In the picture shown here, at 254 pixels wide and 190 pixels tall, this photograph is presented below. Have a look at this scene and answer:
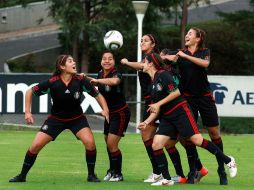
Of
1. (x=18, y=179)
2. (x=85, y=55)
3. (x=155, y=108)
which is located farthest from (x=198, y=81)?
(x=85, y=55)

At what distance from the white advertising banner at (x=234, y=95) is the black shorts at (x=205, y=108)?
12712mm

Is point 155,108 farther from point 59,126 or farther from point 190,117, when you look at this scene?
point 59,126

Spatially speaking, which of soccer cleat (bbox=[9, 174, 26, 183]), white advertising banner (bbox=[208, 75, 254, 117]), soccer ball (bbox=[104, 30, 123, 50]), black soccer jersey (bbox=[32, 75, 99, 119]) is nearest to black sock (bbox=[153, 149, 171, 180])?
black soccer jersey (bbox=[32, 75, 99, 119])

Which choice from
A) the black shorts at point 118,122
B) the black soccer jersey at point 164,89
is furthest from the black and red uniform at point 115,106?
the black soccer jersey at point 164,89

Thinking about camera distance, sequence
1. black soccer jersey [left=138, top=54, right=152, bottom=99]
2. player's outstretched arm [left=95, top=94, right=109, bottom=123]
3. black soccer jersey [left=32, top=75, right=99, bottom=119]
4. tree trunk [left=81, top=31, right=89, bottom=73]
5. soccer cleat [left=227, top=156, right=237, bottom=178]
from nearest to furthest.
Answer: soccer cleat [left=227, top=156, right=237, bottom=178] < black soccer jersey [left=32, top=75, right=99, bottom=119] < player's outstretched arm [left=95, top=94, right=109, bottom=123] < black soccer jersey [left=138, top=54, right=152, bottom=99] < tree trunk [left=81, top=31, right=89, bottom=73]

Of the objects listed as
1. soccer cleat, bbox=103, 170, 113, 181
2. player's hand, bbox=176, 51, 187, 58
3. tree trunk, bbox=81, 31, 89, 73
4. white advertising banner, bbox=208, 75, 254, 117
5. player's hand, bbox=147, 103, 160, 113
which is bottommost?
tree trunk, bbox=81, 31, 89, 73

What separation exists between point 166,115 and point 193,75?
32.7 inches

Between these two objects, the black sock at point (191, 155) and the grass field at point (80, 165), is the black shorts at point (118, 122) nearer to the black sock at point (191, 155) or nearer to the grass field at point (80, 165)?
the grass field at point (80, 165)

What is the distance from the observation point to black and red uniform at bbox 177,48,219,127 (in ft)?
41.3

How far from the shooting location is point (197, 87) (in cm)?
1271

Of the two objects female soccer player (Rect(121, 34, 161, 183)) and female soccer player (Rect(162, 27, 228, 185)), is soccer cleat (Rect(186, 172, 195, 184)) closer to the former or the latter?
female soccer player (Rect(162, 27, 228, 185))

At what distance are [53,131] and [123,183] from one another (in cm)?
122

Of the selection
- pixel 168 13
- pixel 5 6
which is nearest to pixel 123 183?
pixel 168 13

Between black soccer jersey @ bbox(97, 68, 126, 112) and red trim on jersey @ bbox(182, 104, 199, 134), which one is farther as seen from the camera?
black soccer jersey @ bbox(97, 68, 126, 112)
